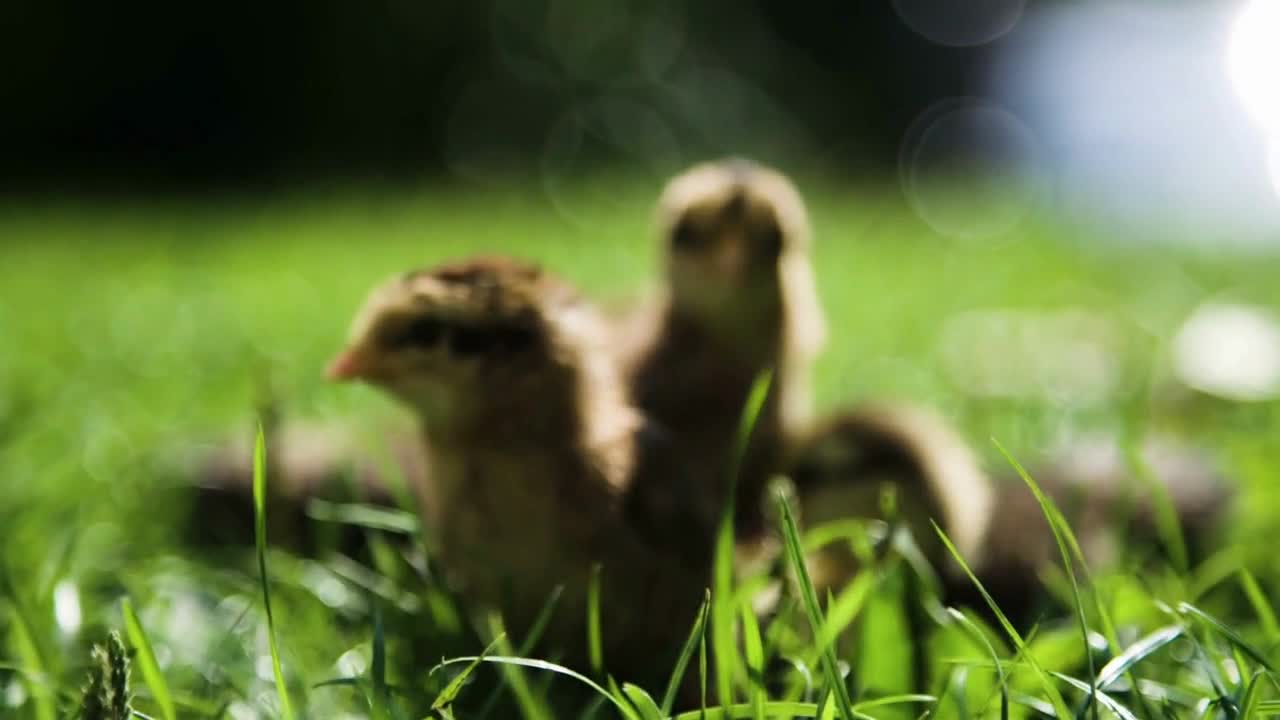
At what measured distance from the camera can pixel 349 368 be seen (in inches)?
68.1

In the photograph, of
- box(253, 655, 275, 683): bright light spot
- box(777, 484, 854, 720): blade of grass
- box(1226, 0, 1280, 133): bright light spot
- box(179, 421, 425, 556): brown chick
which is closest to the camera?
box(777, 484, 854, 720): blade of grass

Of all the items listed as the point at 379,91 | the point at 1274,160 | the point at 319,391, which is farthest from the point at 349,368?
the point at 379,91

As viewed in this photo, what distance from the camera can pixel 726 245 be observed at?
249cm

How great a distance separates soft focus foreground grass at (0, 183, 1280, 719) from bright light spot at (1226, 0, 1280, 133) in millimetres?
915

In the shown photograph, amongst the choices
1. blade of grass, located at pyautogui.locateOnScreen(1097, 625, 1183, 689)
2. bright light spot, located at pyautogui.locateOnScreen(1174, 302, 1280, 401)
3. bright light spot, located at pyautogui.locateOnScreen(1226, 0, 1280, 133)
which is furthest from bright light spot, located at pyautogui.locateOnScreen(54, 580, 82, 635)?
bright light spot, located at pyautogui.locateOnScreen(1226, 0, 1280, 133)

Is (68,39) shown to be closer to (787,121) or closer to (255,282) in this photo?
(787,121)

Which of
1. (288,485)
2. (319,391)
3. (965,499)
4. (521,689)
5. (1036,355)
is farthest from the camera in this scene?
(1036,355)

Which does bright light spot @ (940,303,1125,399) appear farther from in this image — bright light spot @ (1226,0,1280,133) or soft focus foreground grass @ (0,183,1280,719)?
bright light spot @ (1226,0,1280,133)

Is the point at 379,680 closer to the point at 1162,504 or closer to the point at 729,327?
the point at 1162,504

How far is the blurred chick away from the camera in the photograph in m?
2.14

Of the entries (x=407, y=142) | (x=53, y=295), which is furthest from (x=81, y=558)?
(x=407, y=142)

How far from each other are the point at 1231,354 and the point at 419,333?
2791mm

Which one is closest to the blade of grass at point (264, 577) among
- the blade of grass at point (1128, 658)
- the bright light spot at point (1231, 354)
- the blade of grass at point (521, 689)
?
the blade of grass at point (521, 689)

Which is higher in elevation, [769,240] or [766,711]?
[769,240]
